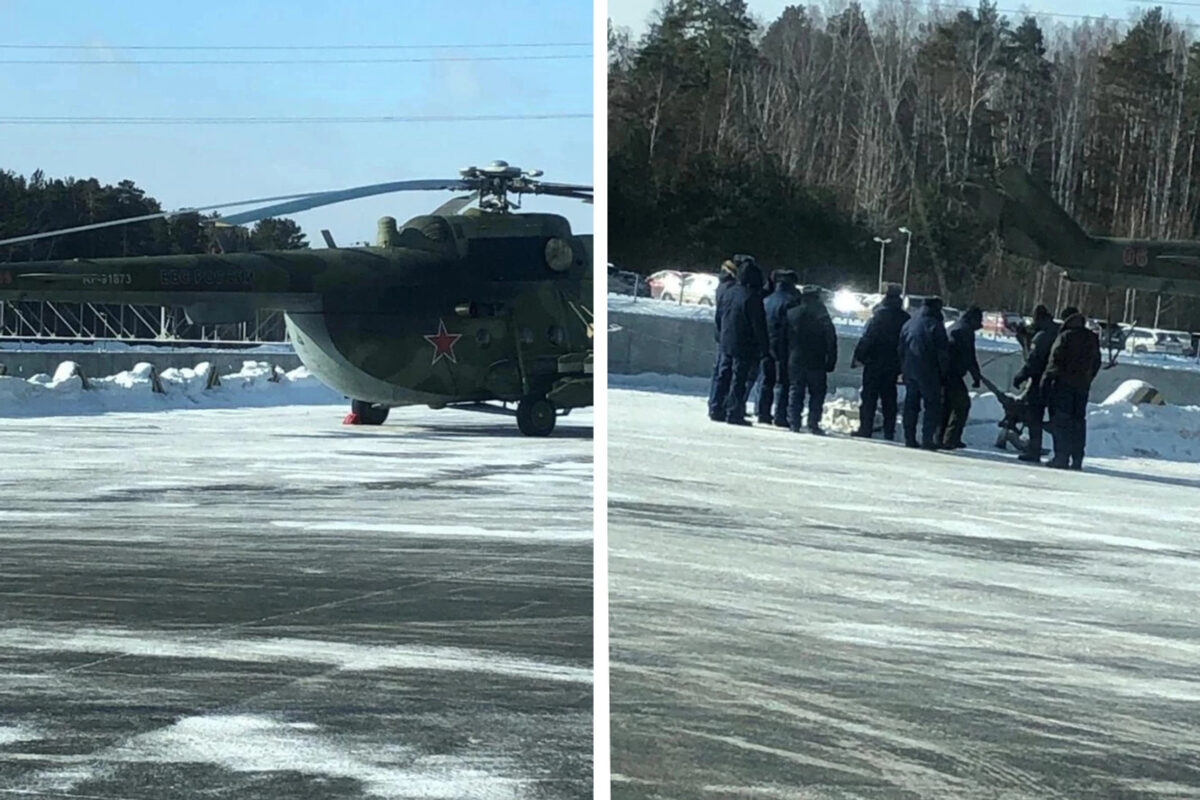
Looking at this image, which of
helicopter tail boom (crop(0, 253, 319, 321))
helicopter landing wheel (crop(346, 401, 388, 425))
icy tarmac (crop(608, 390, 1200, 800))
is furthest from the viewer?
helicopter landing wheel (crop(346, 401, 388, 425))

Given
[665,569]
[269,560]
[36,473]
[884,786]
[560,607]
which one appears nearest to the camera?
[884,786]

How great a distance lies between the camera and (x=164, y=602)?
4.62 metres

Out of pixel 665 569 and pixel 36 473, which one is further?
pixel 36 473

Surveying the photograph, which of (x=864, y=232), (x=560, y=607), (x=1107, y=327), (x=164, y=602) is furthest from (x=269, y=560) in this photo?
(x=1107, y=327)

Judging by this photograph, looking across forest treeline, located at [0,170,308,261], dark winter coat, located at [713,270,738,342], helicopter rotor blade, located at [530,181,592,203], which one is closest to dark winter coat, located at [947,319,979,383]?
dark winter coat, located at [713,270,738,342]

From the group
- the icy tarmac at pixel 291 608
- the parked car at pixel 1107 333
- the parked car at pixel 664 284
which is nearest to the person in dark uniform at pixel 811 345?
the parked car at pixel 664 284

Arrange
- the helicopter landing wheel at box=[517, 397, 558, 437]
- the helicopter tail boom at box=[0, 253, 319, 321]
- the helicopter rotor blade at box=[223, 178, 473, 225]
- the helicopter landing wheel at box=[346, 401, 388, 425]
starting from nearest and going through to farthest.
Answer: the helicopter rotor blade at box=[223, 178, 473, 225] → the helicopter tail boom at box=[0, 253, 319, 321] → the helicopter landing wheel at box=[346, 401, 388, 425] → the helicopter landing wheel at box=[517, 397, 558, 437]

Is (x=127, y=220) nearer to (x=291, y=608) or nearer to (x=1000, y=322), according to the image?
(x=291, y=608)

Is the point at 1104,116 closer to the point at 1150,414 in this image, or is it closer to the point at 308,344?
the point at 1150,414

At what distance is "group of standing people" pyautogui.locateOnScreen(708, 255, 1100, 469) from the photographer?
324cm

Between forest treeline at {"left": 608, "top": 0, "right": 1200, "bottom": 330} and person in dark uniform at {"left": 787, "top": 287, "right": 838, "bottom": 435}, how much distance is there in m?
0.06

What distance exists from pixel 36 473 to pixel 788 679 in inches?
185

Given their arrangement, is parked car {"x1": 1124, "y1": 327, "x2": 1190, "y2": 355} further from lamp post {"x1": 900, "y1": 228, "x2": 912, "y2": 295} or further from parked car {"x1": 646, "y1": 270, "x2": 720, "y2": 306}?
parked car {"x1": 646, "y1": 270, "x2": 720, "y2": 306}

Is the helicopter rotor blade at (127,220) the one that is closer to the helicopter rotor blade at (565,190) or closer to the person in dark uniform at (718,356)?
the helicopter rotor blade at (565,190)
